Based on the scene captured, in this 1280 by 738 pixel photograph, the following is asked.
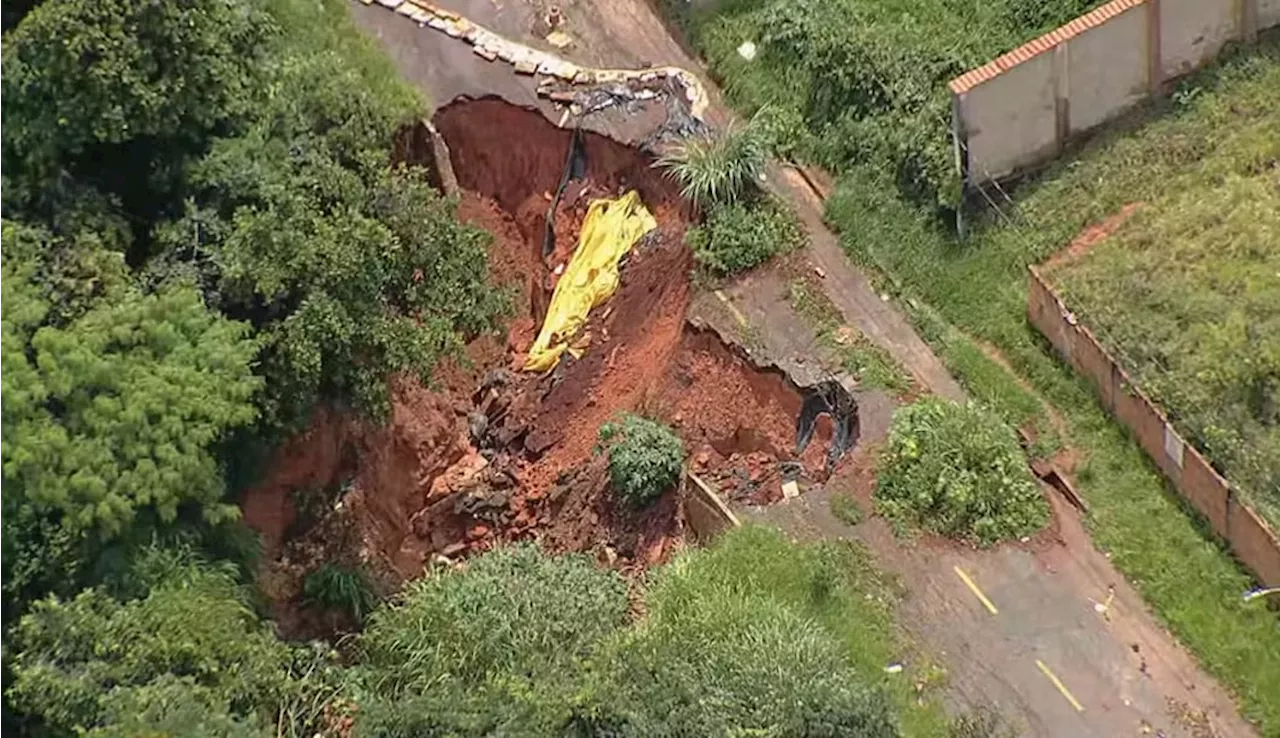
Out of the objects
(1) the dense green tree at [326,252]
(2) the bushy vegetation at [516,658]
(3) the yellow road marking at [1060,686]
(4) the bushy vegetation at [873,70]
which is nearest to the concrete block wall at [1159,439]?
(4) the bushy vegetation at [873,70]

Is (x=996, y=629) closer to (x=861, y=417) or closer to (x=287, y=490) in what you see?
(x=861, y=417)

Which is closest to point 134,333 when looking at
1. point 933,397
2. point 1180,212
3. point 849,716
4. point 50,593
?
point 50,593

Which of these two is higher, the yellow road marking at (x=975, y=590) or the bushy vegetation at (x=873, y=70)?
the bushy vegetation at (x=873, y=70)

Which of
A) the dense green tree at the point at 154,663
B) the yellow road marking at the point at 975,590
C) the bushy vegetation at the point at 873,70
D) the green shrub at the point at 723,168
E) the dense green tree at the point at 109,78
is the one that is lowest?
the yellow road marking at the point at 975,590

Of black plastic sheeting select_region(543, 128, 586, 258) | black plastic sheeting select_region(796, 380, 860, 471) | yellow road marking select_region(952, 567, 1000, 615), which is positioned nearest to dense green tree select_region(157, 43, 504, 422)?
black plastic sheeting select_region(543, 128, 586, 258)

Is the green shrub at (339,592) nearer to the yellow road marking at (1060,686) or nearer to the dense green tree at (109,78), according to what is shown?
the dense green tree at (109,78)

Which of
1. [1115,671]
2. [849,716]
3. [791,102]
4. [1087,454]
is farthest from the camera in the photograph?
[791,102]

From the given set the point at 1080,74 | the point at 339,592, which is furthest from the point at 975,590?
the point at 339,592
